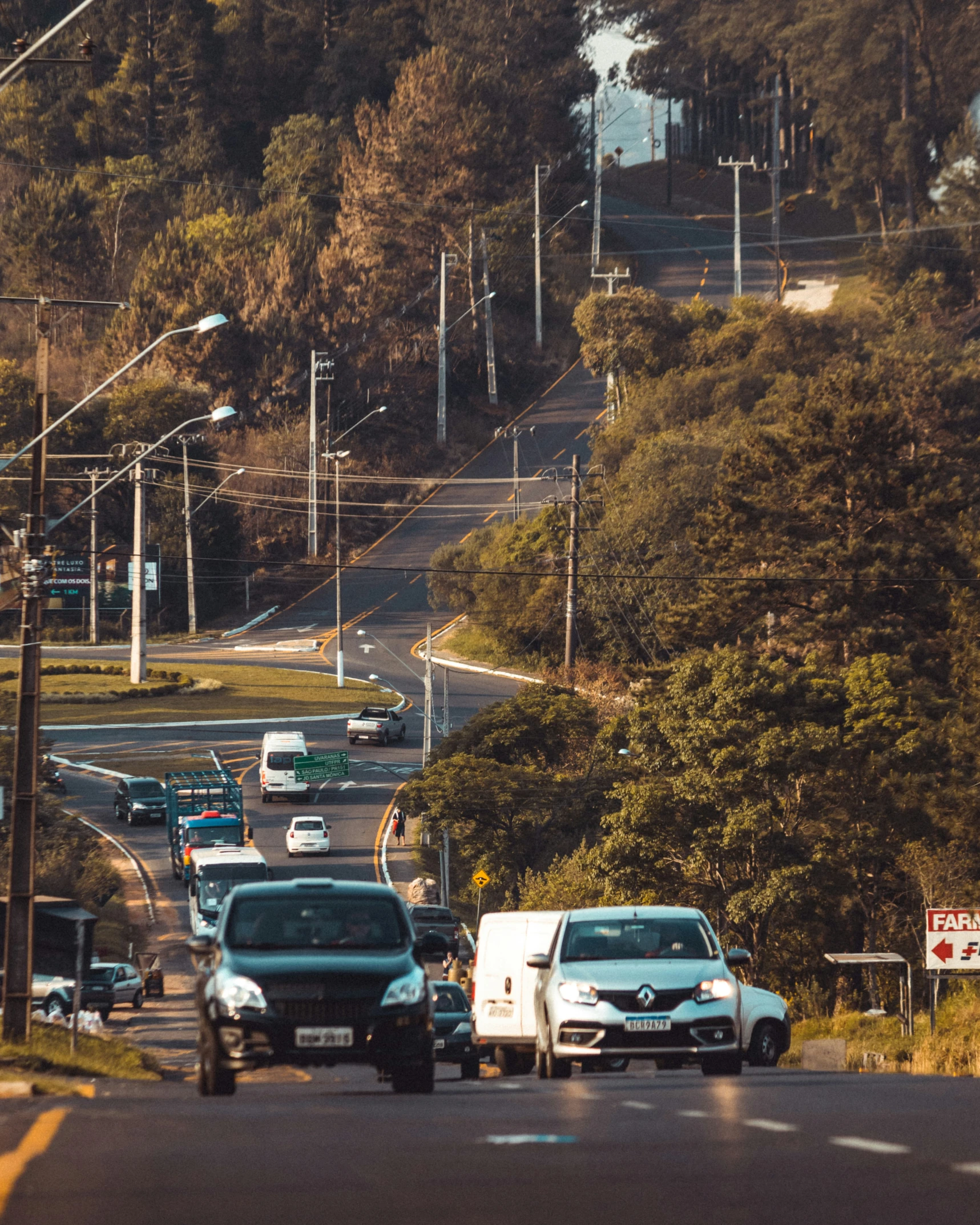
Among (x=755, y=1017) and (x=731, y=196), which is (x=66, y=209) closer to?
(x=731, y=196)

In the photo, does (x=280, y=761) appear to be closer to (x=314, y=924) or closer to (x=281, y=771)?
(x=281, y=771)

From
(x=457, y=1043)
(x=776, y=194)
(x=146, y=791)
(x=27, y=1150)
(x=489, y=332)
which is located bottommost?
(x=457, y=1043)

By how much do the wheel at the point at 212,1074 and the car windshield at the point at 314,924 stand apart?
2.42 feet

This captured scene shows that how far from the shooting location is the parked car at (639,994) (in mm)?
14000

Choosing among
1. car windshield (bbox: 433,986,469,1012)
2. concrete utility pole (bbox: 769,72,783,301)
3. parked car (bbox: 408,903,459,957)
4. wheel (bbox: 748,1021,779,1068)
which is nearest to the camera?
wheel (bbox: 748,1021,779,1068)

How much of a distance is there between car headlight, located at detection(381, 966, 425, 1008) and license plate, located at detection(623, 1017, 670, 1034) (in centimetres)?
232

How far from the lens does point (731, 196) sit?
157 meters

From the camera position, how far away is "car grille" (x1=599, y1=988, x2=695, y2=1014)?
14.0 m

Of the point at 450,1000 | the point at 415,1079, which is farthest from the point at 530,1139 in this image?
the point at 450,1000

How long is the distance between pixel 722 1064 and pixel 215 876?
2889 cm

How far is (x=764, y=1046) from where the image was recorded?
18.5 m

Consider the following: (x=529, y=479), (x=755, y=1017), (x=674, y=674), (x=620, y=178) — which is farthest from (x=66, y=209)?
(x=755, y=1017)

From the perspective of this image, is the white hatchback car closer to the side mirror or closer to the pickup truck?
the pickup truck

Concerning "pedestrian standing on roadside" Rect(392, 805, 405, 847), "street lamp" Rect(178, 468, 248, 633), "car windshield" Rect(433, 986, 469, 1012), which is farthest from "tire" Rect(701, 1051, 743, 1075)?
"street lamp" Rect(178, 468, 248, 633)
